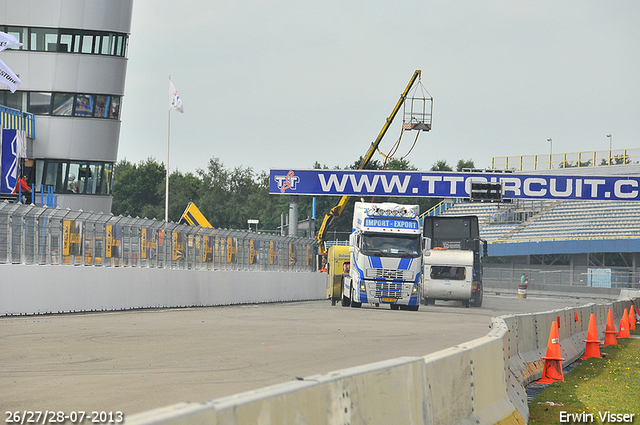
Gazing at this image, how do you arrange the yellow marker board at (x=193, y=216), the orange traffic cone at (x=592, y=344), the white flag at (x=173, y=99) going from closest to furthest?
the orange traffic cone at (x=592, y=344) < the white flag at (x=173, y=99) < the yellow marker board at (x=193, y=216)

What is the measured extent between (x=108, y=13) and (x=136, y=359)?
36.6 m

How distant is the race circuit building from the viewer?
4359cm

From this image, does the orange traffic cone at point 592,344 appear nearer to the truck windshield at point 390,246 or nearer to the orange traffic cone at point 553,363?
the orange traffic cone at point 553,363

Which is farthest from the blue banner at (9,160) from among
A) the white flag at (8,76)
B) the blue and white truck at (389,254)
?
the blue and white truck at (389,254)

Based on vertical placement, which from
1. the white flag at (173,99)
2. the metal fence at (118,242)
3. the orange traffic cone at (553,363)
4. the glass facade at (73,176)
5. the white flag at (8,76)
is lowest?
the orange traffic cone at (553,363)

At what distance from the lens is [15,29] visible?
43.4 meters

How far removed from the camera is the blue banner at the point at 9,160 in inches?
1499

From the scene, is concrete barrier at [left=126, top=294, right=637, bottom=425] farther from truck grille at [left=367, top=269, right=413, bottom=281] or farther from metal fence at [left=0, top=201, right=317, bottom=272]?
truck grille at [left=367, top=269, right=413, bottom=281]

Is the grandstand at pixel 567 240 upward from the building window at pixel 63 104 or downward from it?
downward

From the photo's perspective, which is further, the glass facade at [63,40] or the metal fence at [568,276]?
the metal fence at [568,276]

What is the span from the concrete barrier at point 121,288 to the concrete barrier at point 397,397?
13.0 metres

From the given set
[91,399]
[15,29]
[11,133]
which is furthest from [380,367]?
[15,29]

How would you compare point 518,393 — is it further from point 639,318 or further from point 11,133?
point 11,133

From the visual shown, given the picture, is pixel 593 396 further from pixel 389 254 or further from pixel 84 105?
pixel 84 105
